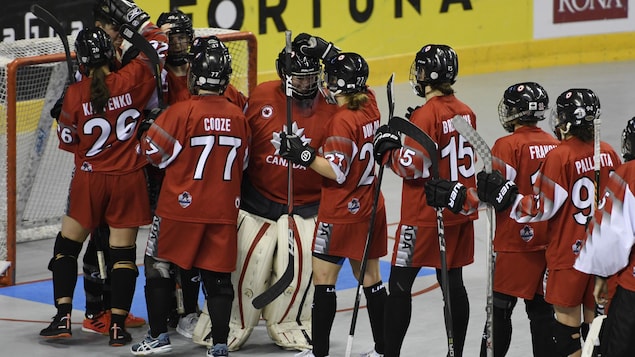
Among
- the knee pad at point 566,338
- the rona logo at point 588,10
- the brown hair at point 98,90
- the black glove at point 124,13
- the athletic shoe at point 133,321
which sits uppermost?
the rona logo at point 588,10

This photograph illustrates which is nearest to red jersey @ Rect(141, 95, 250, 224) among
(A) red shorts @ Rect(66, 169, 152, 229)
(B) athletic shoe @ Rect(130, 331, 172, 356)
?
(A) red shorts @ Rect(66, 169, 152, 229)

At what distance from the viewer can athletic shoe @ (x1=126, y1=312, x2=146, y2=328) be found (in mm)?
7398

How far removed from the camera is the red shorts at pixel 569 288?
19.0ft

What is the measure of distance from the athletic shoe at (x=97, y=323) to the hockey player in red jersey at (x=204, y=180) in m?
0.74

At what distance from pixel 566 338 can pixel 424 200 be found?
0.92 metres

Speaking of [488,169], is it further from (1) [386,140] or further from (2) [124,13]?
(2) [124,13]

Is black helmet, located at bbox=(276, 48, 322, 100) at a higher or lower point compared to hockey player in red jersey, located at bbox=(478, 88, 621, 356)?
higher

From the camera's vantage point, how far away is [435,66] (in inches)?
245

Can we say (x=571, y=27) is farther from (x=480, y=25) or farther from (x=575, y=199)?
(x=575, y=199)

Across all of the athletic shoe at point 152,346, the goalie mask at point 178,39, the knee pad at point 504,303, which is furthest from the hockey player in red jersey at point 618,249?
the goalie mask at point 178,39

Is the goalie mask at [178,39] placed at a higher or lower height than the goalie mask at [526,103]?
higher

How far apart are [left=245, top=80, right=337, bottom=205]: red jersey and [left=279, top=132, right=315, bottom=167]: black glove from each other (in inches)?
17.2

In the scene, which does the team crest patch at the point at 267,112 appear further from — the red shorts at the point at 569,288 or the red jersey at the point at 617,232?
the red jersey at the point at 617,232

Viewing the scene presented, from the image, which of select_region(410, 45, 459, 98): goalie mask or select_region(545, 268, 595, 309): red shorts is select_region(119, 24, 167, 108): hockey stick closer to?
select_region(410, 45, 459, 98): goalie mask
